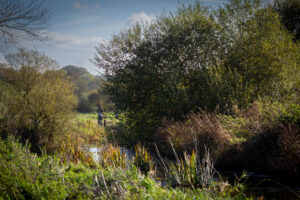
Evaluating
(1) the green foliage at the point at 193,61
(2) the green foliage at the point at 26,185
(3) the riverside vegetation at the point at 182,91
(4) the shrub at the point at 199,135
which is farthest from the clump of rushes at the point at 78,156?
(1) the green foliage at the point at 193,61

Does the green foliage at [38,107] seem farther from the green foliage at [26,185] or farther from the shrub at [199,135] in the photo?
the green foliage at [26,185]

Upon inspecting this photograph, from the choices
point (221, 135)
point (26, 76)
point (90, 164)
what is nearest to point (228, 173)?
point (221, 135)

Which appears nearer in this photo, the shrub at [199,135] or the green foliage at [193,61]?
the shrub at [199,135]

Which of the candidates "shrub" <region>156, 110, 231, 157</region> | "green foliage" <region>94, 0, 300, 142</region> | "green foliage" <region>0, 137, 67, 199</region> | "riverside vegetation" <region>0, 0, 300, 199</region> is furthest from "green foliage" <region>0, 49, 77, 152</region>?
"green foliage" <region>0, 137, 67, 199</region>

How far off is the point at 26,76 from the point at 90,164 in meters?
10.6

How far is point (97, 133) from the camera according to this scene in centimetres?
2078

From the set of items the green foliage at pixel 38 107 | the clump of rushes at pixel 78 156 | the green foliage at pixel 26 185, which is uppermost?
the green foliage at pixel 38 107

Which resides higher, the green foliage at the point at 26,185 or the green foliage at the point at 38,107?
the green foliage at the point at 38,107

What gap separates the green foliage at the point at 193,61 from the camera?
14.8 m

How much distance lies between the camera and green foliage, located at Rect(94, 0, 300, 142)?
14.8 metres

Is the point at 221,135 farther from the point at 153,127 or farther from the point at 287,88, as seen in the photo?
the point at 153,127

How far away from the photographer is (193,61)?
56.0ft

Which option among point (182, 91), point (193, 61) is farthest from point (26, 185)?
point (193, 61)

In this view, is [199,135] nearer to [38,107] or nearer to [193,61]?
[193,61]
